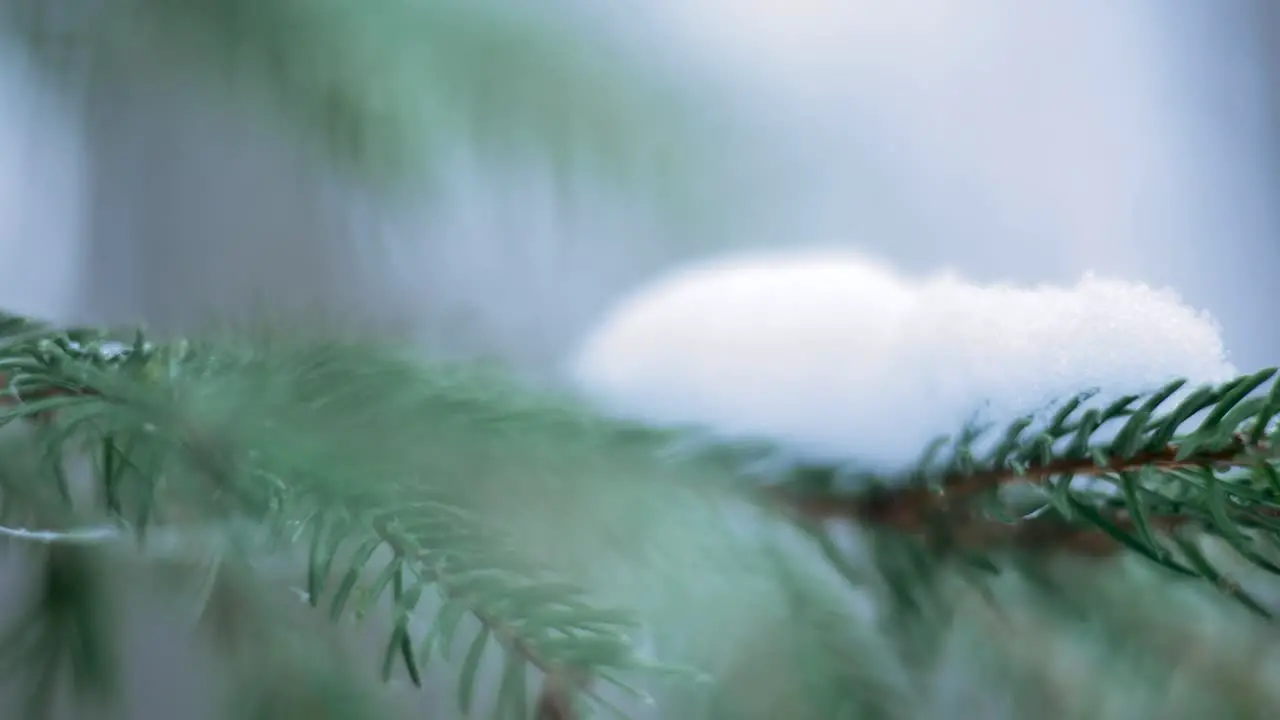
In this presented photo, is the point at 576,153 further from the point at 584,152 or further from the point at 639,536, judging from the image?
the point at 639,536

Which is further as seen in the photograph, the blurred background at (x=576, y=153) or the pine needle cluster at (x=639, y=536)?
the blurred background at (x=576, y=153)

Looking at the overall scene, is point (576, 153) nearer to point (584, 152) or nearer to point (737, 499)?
point (584, 152)

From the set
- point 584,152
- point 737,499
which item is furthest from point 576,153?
point 737,499

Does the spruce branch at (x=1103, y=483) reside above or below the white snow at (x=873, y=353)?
below

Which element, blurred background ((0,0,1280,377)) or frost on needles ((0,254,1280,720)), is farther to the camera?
blurred background ((0,0,1280,377))

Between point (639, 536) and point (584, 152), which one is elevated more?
point (584, 152)
